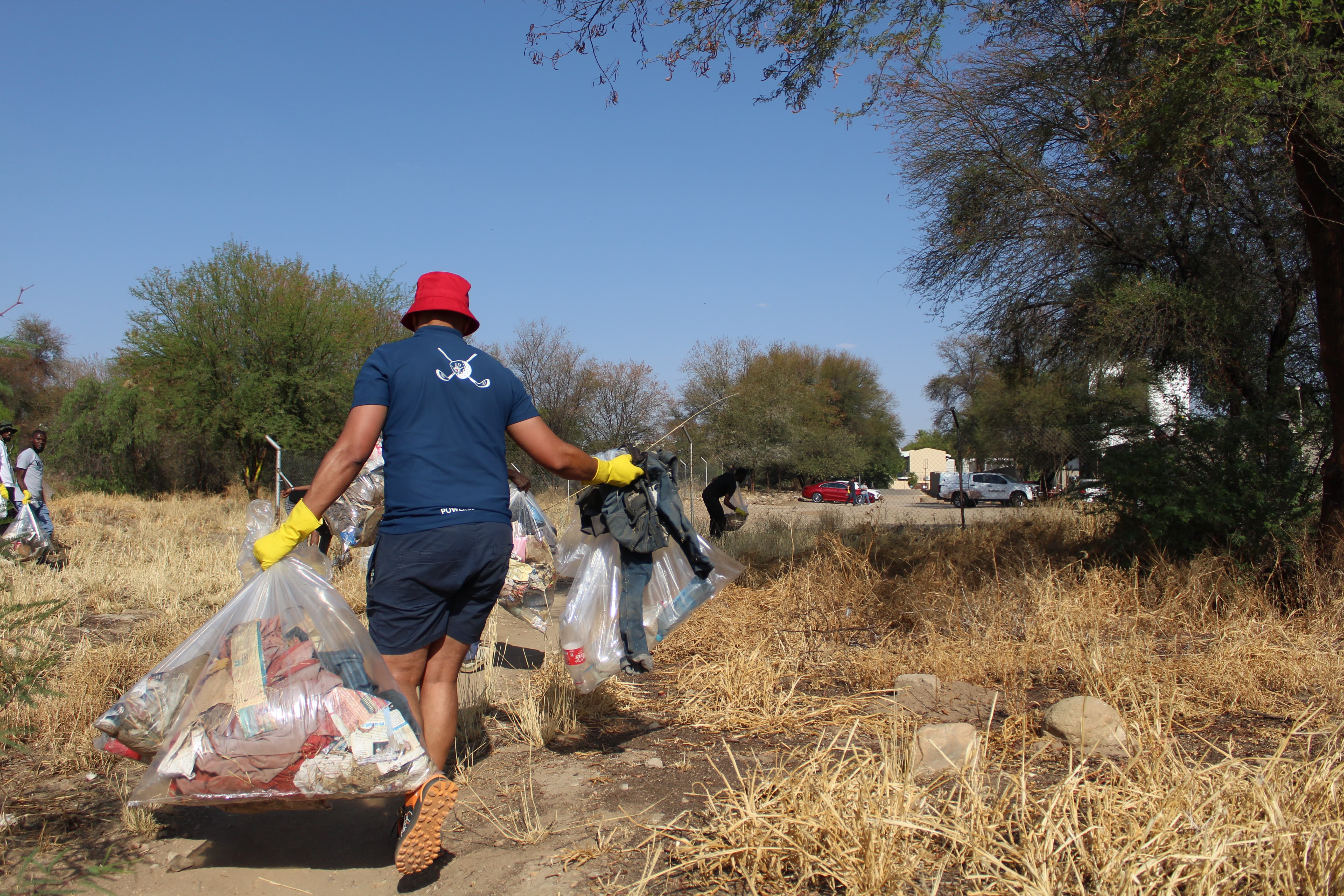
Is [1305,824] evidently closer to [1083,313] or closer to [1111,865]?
[1111,865]

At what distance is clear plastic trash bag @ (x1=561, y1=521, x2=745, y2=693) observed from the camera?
3543 mm

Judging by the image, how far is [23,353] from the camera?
9.60ft

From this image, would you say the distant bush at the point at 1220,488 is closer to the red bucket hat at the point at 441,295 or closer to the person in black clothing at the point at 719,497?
the person in black clothing at the point at 719,497

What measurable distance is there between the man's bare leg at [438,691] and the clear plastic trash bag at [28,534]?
6.39 m

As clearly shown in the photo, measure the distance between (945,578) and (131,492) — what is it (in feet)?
77.4

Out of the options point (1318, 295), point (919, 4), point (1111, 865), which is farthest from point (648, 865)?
point (1318, 295)

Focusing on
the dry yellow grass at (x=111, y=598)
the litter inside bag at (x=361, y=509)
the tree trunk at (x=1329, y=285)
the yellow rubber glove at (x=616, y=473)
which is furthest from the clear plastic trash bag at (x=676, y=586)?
the tree trunk at (x=1329, y=285)

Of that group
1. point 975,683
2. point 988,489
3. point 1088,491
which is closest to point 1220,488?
point 1088,491

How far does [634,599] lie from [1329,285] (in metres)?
5.48

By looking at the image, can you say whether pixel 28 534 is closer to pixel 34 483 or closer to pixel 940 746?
pixel 34 483

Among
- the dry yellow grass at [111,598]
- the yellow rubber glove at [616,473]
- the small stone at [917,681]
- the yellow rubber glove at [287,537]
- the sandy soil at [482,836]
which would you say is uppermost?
the yellow rubber glove at [616,473]

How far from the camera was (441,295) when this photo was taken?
292cm

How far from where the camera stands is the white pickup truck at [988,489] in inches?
1082

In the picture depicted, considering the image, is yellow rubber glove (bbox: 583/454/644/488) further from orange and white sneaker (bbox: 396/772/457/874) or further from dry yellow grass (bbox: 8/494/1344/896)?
orange and white sneaker (bbox: 396/772/457/874)
